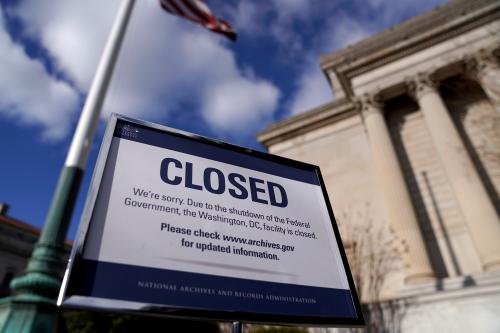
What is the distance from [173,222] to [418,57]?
17.6 meters

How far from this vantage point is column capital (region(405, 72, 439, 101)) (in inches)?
575

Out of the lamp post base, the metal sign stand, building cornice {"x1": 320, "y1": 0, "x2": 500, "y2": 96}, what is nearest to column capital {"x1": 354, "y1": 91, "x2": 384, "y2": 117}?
building cornice {"x1": 320, "y1": 0, "x2": 500, "y2": 96}

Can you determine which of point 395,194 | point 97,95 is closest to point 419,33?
point 395,194

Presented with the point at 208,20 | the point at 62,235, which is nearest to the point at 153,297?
the point at 62,235

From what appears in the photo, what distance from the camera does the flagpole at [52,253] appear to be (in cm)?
170

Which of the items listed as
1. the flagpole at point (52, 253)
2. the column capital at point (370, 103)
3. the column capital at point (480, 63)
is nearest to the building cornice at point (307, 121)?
the column capital at point (370, 103)

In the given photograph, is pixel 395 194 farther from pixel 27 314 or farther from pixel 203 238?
pixel 27 314

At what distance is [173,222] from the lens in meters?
1.79

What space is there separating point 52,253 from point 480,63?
17.1m

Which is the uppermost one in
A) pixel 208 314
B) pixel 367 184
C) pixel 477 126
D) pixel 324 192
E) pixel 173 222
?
pixel 477 126

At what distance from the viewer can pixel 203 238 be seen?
178cm

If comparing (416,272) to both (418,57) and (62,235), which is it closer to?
(418,57)

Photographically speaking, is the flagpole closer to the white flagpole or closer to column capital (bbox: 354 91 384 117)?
the white flagpole

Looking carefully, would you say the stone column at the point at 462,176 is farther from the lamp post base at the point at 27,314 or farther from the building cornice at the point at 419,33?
the lamp post base at the point at 27,314
